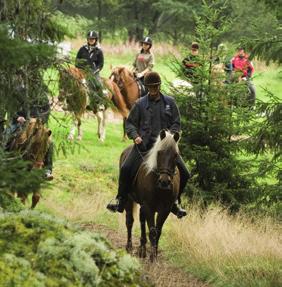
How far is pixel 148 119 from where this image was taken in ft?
36.6

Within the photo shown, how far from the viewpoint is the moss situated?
5453 mm

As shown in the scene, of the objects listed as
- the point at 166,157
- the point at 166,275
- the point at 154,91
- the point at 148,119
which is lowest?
the point at 166,275

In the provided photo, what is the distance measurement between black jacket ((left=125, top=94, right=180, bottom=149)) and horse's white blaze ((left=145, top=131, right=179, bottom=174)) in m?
0.45

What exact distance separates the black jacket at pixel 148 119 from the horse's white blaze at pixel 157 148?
0.45 metres

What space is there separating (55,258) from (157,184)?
485 cm

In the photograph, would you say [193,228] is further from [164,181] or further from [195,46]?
[195,46]

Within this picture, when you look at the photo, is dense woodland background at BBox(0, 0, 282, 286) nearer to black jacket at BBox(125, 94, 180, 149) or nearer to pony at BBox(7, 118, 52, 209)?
pony at BBox(7, 118, 52, 209)

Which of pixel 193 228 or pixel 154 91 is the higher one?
pixel 154 91

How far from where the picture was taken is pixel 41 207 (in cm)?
1429

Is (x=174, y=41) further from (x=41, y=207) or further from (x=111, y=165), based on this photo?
(x=41, y=207)

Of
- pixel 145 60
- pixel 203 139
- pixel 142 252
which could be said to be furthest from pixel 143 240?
pixel 145 60

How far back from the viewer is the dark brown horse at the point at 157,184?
33.7ft

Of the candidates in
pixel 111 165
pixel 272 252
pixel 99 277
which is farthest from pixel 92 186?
pixel 99 277

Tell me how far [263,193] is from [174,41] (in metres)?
36.1
